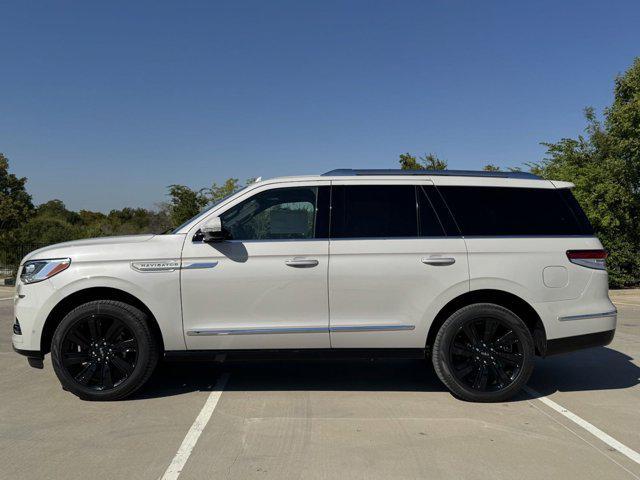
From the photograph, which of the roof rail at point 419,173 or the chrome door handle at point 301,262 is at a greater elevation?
the roof rail at point 419,173

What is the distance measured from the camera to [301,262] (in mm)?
4625

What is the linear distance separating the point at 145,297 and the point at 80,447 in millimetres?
1306

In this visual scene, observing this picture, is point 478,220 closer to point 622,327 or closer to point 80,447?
point 80,447

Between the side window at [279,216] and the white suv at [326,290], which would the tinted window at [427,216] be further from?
the side window at [279,216]

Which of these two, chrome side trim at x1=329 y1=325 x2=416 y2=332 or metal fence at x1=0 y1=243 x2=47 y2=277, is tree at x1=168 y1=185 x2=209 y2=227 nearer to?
metal fence at x1=0 y1=243 x2=47 y2=277

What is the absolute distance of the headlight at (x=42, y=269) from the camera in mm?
4602

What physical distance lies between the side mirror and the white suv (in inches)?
0.5

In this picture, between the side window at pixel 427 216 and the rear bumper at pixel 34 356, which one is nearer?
the rear bumper at pixel 34 356

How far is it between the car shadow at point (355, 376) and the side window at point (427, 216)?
1568 millimetres

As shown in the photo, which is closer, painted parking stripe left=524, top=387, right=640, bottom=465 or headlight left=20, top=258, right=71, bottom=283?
painted parking stripe left=524, top=387, right=640, bottom=465

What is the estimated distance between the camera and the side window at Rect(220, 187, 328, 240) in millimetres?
4758

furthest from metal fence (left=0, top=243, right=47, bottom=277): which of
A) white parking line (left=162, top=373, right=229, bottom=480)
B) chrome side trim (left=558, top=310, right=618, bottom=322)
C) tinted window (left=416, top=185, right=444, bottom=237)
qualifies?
chrome side trim (left=558, top=310, right=618, bottom=322)

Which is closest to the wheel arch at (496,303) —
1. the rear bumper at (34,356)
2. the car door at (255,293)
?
the car door at (255,293)

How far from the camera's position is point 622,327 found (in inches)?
356
